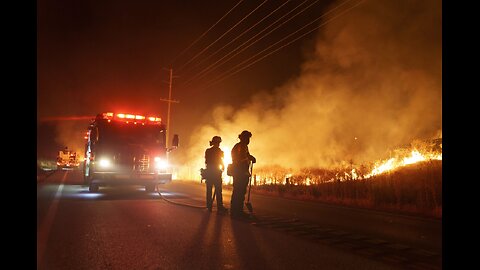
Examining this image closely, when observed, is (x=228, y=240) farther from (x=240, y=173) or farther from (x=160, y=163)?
(x=160, y=163)

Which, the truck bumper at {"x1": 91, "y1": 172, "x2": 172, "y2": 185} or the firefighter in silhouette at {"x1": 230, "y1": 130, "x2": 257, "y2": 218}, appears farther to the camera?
the truck bumper at {"x1": 91, "y1": 172, "x2": 172, "y2": 185}

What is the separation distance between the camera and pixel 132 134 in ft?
43.8

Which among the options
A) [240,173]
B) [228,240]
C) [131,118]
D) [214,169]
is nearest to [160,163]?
[131,118]

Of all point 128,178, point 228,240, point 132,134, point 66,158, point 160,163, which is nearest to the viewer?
point 228,240

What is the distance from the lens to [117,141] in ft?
42.8

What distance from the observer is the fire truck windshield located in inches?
512

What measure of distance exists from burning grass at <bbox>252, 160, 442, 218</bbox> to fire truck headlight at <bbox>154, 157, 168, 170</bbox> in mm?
4548

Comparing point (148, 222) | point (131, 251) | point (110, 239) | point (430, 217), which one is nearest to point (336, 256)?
point (131, 251)

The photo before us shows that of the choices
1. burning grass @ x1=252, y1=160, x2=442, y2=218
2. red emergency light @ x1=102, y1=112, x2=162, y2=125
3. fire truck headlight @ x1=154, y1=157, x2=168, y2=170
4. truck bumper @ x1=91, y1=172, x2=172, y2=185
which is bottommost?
burning grass @ x1=252, y1=160, x2=442, y2=218

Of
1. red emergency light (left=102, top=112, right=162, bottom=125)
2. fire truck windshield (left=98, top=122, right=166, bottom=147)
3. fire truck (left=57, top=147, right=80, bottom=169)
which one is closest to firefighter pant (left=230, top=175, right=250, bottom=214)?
fire truck windshield (left=98, top=122, right=166, bottom=147)

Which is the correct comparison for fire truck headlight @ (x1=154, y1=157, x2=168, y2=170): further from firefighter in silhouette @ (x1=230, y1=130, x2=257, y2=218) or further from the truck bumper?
firefighter in silhouette @ (x1=230, y1=130, x2=257, y2=218)

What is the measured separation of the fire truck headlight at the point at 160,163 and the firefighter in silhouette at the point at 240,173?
545 cm

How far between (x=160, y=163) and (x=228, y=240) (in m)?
Answer: 8.10

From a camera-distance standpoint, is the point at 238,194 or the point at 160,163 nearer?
the point at 238,194
